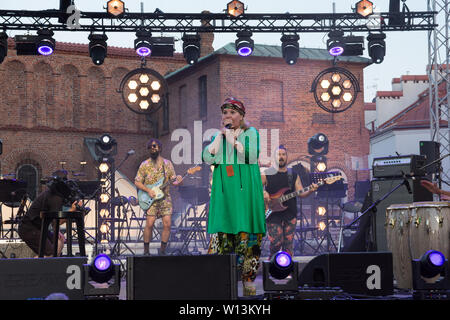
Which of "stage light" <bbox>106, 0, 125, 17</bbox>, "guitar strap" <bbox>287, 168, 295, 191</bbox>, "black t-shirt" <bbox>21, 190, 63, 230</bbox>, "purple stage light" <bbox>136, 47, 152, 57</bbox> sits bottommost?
"black t-shirt" <bbox>21, 190, 63, 230</bbox>

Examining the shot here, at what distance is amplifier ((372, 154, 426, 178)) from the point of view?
9.67 meters

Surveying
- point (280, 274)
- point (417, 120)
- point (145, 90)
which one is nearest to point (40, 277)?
point (280, 274)

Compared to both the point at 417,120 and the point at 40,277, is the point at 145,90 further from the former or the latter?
the point at 417,120

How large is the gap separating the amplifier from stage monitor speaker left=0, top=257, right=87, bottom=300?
19.6 ft

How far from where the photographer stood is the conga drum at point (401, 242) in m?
7.39

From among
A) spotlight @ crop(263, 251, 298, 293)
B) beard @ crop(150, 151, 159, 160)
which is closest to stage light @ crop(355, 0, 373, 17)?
beard @ crop(150, 151, 159, 160)

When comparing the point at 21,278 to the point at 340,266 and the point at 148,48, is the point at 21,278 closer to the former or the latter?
the point at 340,266

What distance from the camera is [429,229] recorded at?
23.7ft

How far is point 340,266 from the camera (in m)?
5.64

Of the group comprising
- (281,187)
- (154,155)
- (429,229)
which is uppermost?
(154,155)

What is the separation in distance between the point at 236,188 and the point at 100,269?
5.01 feet

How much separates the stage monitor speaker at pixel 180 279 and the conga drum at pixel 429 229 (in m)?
3.21

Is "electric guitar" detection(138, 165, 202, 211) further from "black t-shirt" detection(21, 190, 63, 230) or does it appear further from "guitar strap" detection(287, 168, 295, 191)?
"black t-shirt" detection(21, 190, 63, 230)

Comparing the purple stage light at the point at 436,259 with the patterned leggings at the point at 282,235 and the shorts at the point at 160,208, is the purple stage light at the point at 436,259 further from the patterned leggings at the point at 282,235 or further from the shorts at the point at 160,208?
the shorts at the point at 160,208
